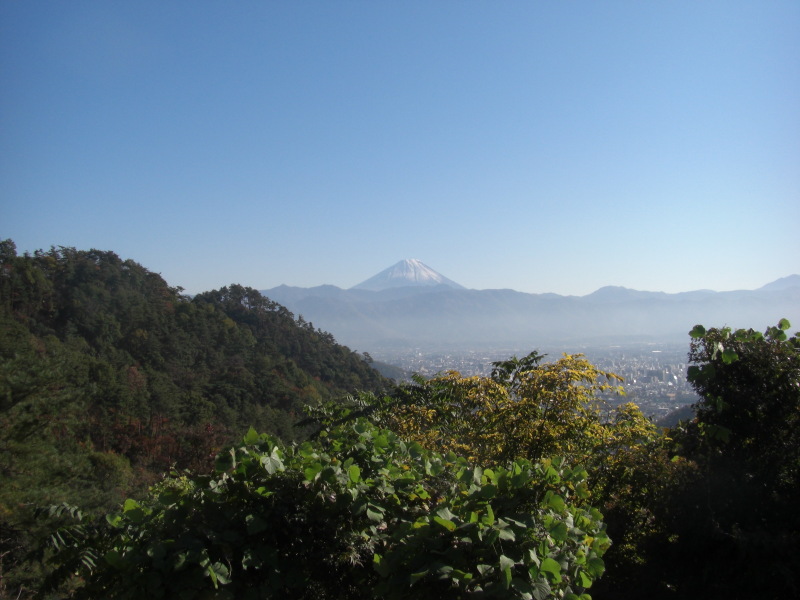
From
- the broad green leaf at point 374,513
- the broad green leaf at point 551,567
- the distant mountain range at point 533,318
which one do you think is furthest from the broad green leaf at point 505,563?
the distant mountain range at point 533,318

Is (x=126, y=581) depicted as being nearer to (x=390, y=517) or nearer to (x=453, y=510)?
(x=390, y=517)

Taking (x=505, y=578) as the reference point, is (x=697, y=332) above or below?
above

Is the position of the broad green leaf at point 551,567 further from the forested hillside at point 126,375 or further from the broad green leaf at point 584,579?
the forested hillside at point 126,375

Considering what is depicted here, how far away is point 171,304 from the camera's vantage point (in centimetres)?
4097

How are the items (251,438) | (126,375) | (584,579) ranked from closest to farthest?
(584,579), (251,438), (126,375)

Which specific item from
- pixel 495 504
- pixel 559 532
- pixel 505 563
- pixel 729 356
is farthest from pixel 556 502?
pixel 729 356

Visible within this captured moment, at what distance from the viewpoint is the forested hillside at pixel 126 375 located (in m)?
11.7

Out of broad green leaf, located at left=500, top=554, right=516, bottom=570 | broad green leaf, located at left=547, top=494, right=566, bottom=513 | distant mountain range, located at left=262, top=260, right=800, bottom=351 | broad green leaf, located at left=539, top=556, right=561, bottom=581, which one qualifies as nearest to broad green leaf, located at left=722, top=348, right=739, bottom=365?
broad green leaf, located at left=547, top=494, right=566, bottom=513

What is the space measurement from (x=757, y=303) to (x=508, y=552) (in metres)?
78.3

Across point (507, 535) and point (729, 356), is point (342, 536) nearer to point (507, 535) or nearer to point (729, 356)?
point (507, 535)

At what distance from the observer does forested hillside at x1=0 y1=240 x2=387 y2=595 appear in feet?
38.2

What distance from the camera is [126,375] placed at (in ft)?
91.1

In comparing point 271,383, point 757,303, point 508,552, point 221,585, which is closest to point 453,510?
point 508,552

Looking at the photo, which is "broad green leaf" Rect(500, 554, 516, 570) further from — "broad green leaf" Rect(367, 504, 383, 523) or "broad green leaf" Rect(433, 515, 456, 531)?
"broad green leaf" Rect(367, 504, 383, 523)
